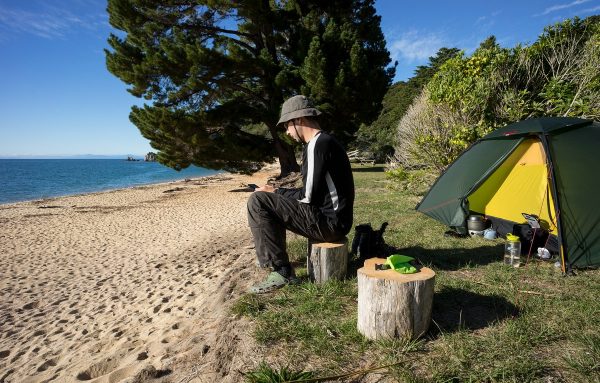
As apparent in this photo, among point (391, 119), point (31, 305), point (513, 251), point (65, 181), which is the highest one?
point (391, 119)

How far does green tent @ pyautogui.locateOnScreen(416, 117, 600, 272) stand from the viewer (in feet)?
12.3

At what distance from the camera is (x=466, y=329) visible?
2.48 m

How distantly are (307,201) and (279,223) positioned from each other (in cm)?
40

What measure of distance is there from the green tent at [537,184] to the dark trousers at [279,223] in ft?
9.15

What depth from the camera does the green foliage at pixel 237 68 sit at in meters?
12.8

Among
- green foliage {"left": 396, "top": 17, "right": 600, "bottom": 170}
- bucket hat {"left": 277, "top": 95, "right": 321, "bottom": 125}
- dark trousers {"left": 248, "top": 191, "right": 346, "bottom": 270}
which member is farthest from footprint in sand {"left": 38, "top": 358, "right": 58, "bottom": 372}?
green foliage {"left": 396, "top": 17, "right": 600, "bottom": 170}

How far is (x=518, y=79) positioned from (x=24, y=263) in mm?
11368

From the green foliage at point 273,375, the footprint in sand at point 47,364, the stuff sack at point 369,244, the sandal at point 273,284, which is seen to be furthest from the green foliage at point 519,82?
the footprint in sand at point 47,364

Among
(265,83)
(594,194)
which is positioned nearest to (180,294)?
(594,194)

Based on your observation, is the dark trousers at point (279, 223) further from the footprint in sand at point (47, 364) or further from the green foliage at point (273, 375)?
the footprint in sand at point (47, 364)

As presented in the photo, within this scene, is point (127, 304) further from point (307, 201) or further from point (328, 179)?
point (328, 179)

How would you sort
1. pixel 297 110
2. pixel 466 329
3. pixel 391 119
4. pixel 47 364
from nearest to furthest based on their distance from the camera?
pixel 466 329 → pixel 47 364 → pixel 297 110 → pixel 391 119

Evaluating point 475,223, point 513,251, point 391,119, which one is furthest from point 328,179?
point 391,119

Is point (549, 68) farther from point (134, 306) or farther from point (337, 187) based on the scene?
point (134, 306)
